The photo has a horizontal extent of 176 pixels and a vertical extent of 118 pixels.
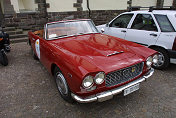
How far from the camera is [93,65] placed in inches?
86.9

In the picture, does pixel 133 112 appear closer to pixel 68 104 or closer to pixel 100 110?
pixel 100 110

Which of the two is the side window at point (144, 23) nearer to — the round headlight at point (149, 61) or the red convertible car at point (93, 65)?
the red convertible car at point (93, 65)

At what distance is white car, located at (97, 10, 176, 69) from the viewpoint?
3.76m

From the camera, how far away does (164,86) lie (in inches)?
133

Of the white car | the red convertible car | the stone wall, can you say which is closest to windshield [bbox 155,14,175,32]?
the white car

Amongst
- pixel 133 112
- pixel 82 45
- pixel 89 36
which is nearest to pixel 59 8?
pixel 89 36

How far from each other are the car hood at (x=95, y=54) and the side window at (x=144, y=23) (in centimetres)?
179

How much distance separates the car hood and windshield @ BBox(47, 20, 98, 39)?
0.23 meters

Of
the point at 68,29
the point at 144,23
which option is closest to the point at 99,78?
the point at 68,29

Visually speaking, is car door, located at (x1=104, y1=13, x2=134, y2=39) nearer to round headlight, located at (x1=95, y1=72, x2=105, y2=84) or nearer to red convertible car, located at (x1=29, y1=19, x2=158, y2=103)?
red convertible car, located at (x1=29, y1=19, x2=158, y2=103)

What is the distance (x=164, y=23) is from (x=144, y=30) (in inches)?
23.0

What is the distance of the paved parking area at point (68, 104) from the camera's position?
2551 millimetres

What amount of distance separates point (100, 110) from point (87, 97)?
619mm

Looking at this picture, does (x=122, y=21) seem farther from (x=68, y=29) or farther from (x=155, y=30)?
(x=68, y=29)
